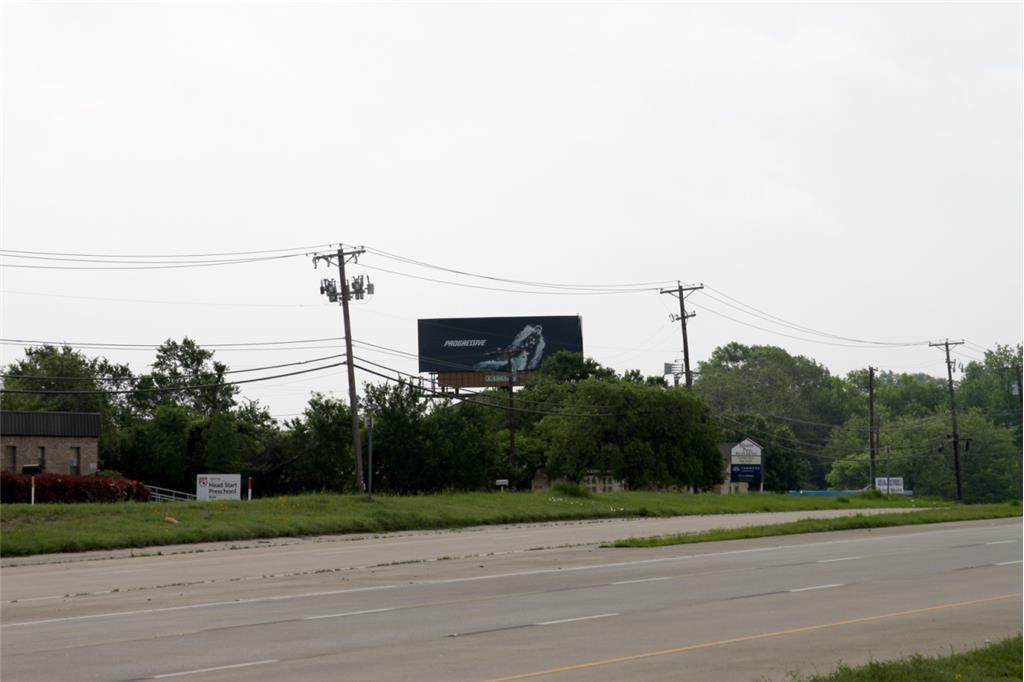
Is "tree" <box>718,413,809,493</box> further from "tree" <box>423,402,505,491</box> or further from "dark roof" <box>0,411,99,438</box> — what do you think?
"dark roof" <box>0,411,99,438</box>

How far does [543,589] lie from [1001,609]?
7185 millimetres

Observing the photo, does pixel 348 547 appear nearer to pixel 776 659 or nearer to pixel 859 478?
pixel 776 659

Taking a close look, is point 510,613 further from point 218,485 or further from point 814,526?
point 218,485

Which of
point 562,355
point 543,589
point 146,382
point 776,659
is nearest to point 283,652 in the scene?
point 776,659

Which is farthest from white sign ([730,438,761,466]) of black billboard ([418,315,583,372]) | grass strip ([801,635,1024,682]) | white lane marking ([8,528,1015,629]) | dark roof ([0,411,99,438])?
grass strip ([801,635,1024,682])

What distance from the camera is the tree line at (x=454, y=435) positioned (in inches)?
2815

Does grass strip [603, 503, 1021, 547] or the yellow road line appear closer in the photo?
the yellow road line

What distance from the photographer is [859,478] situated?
14675 centimetres

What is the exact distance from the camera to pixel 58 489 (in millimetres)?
50219

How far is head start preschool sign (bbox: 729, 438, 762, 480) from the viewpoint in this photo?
3954 inches

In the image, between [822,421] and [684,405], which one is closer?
[684,405]

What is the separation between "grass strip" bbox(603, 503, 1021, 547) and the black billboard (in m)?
54.7

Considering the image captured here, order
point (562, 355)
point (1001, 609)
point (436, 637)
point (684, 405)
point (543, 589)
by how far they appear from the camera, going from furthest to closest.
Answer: point (562, 355) < point (684, 405) < point (543, 589) < point (1001, 609) < point (436, 637)

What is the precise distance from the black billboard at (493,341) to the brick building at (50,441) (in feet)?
129
